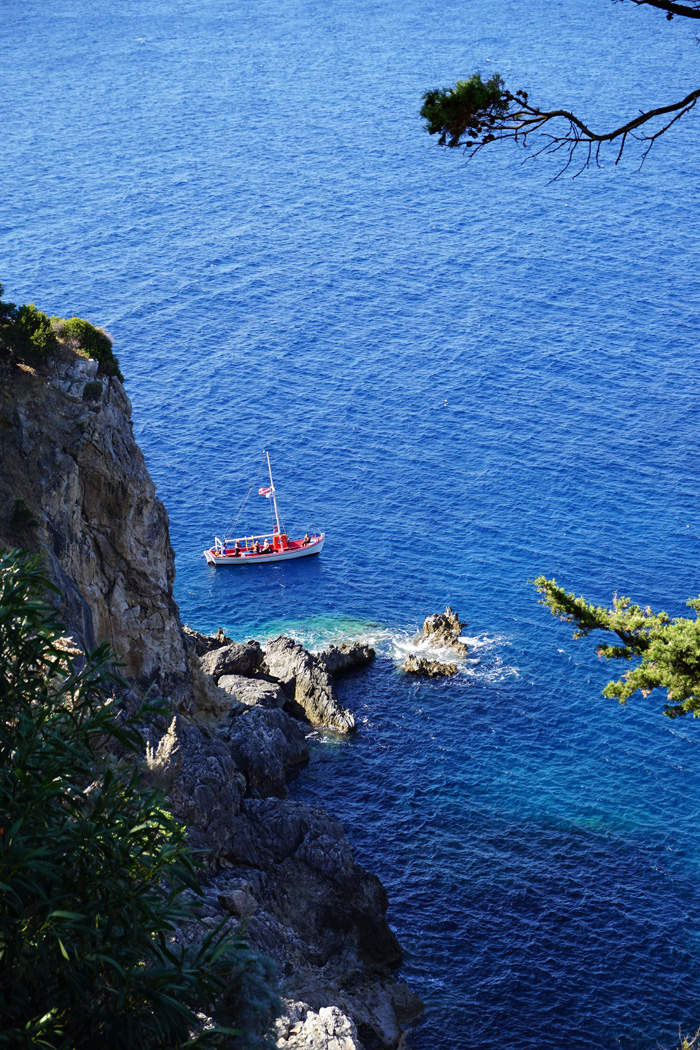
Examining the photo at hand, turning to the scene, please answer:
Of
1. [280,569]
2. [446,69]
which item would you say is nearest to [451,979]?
[280,569]

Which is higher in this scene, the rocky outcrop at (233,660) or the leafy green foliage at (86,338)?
the leafy green foliage at (86,338)

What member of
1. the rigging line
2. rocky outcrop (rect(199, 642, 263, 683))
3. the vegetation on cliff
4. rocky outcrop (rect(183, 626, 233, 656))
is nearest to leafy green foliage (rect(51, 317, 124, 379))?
the vegetation on cliff

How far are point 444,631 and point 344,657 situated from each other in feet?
26.7

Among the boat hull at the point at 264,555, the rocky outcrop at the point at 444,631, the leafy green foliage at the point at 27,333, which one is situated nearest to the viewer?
the leafy green foliage at the point at 27,333

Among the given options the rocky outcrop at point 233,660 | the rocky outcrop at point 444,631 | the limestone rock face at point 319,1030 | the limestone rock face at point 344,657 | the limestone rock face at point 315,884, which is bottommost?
the limestone rock face at point 319,1030

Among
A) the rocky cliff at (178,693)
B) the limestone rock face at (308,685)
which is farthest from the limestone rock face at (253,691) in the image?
the rocky cliff at (178,693)

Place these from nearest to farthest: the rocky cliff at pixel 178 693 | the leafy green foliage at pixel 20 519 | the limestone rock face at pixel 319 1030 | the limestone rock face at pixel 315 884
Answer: the limestone rock face at pixel 319 1030
the rocky cliff at pixel 178 693
the leafy green foliage at pixel 20 519
the limestone rock face at pixel 315 884

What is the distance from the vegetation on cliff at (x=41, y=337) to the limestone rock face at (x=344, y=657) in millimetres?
27639

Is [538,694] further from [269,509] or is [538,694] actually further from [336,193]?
[336,193]

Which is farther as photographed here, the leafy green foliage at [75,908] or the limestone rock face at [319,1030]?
the limestone rock face at [319,1030]

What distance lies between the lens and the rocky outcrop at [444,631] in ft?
236

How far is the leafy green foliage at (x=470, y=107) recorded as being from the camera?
17.9m

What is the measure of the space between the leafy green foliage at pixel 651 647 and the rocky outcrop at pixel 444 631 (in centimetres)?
4384

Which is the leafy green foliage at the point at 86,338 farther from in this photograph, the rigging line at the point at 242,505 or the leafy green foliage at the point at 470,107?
the rigging line at the point at 242,505
